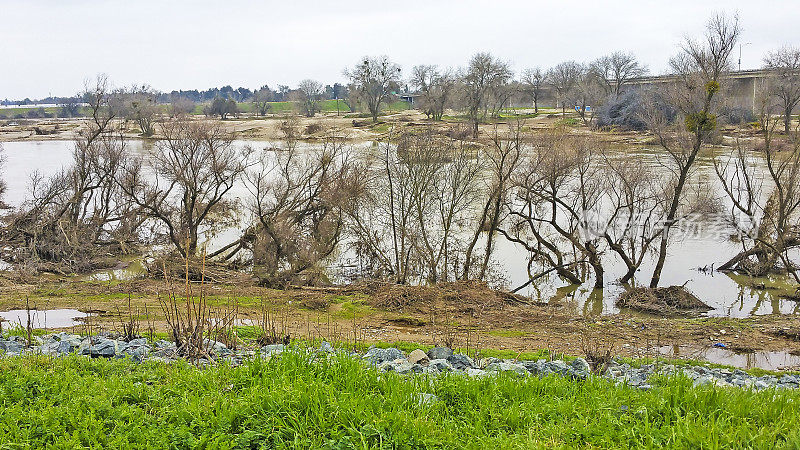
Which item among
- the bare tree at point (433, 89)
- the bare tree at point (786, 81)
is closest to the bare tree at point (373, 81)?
the bare tree at point (433, 89)

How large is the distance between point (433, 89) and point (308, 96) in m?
38.1

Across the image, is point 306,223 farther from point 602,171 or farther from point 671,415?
point 671,415

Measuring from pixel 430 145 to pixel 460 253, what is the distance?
4.17 metres

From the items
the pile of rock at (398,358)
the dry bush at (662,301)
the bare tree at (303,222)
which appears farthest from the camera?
the bare tree at (303,222)

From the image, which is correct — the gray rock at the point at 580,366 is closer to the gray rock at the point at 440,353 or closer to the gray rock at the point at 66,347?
the gray rock at the point at 440,353

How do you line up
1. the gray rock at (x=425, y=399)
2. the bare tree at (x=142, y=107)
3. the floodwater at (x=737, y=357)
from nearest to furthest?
the gray rock at (x=425, y=399) < the floodwater at (x=737, y=357) < the bare tree at (x=142, y=107)

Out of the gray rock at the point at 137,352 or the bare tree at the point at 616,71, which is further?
the bare tree at the point at 616,71

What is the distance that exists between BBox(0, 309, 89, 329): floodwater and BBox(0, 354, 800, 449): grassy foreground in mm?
9945

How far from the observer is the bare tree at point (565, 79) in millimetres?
80312

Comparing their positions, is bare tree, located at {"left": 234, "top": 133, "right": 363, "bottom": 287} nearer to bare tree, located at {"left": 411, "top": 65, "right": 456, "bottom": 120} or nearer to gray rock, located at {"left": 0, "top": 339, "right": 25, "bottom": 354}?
gray rock, located at {"left": 0, "top": 339, "right": 25, "bottom": 354}

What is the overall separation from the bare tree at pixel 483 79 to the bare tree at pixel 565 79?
11.6 meters

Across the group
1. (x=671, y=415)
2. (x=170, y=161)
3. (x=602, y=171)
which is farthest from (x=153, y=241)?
(x=671, y=415)

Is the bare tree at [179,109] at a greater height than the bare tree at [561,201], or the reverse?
the bare tree at [179,109]

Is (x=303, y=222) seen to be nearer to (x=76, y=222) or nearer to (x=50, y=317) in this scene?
(x=76, y=222)
